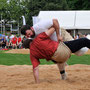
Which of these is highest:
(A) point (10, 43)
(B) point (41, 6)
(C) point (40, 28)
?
(C) point (40, 28)

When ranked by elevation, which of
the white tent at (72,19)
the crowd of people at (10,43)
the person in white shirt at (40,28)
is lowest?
the crowd of people at (10,43)

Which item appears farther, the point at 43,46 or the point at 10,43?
the point at 10,43

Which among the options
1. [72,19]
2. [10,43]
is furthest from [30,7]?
[10,43]

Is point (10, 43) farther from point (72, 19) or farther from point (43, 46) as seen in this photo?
point (43, 46)

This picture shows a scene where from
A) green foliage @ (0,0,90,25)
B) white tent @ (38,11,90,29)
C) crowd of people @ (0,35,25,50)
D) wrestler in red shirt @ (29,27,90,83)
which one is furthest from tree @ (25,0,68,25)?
wrestler in red shirt @ (29,27,90,83)

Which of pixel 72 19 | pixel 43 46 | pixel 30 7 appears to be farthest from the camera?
pixel 30 7

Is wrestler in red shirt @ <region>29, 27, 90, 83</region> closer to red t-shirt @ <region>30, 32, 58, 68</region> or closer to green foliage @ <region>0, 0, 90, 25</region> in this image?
red t-shirt @ <region>30, 32, 58, 68</region>

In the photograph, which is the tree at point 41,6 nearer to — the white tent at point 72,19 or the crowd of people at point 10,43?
the white tent at point 72,19

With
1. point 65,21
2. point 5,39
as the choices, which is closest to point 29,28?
point 5,39

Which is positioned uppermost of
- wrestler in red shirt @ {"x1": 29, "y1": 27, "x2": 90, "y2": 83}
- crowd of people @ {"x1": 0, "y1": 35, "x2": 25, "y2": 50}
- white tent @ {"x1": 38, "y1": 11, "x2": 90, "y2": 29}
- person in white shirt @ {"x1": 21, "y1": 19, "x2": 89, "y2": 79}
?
person in white shirt @ {"x1": 21, "y1": 19, "x2": 89, "y2": 79}

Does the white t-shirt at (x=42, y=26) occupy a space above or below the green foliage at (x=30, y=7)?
above

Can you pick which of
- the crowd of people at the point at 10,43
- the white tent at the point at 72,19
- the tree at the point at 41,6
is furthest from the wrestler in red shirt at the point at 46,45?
the tree at the point at 41,6

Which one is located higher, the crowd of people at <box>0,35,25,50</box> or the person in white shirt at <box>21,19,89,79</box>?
the person in white shirt at <box>21,19,89,79</box>

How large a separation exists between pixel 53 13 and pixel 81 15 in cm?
288
